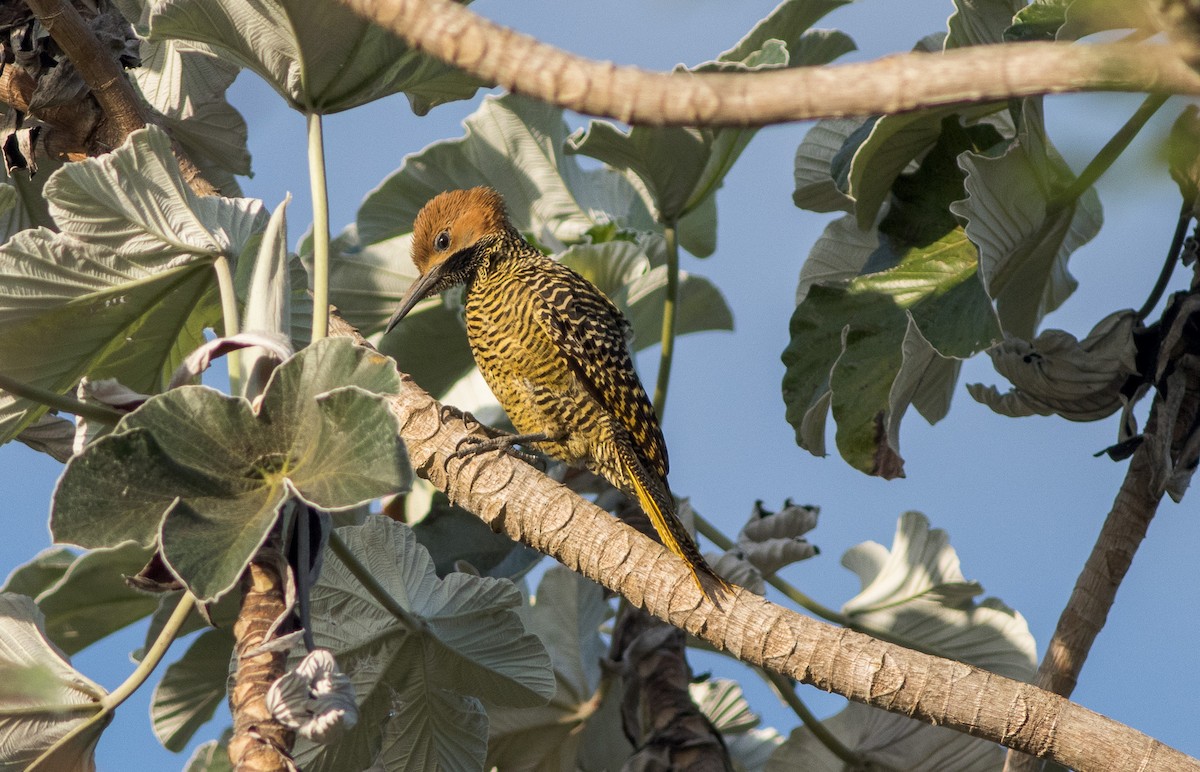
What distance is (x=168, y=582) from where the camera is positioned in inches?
75.5

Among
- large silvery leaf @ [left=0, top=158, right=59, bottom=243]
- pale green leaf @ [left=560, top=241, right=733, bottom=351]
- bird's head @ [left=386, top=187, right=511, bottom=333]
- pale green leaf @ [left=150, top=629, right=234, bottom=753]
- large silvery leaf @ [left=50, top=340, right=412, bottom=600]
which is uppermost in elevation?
pale green leaf @ [left=560, top=241, right=733, bottom=351]

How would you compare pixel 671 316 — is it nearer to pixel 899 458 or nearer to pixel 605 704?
pixel 899 458

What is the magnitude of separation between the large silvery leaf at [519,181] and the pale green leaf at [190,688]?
5.40 feet

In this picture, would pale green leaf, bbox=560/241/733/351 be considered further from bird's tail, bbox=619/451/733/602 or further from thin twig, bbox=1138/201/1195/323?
thin twig, bbox=1138/201/1195/323

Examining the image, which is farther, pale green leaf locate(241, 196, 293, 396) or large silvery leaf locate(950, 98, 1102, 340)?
large silvery leaf locate(950, 98, 1102, 340)

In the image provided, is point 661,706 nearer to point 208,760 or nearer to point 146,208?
point 208,760

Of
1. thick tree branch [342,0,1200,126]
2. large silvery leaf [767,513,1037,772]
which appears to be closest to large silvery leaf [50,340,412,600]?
thick tree branch [342,0,1200,126]

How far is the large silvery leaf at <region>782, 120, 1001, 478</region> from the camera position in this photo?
8.73 ft

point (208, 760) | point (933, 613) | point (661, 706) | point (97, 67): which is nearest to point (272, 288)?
point (97, 67)

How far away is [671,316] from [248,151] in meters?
1.32

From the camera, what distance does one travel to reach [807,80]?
1.22m

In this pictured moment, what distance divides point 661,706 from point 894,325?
1.20 meters

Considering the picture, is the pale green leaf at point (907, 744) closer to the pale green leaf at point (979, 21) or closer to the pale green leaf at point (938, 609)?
the pale green leaf at point (938, 609)

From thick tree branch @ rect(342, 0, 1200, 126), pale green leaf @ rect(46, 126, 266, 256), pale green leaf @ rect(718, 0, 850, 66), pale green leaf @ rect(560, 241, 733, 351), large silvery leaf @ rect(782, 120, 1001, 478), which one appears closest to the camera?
thick tree branch @ rect(342, 0, 1200, 126)
